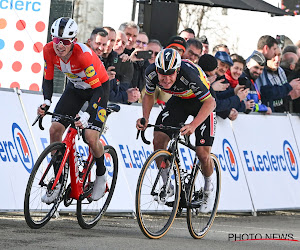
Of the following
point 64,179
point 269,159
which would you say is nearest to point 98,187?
point 64,179

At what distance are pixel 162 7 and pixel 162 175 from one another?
6.64 m

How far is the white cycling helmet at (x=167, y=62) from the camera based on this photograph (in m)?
9.41

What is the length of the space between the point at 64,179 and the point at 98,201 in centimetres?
120

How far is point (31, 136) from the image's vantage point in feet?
36.4

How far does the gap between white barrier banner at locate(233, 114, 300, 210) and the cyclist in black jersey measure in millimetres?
3597

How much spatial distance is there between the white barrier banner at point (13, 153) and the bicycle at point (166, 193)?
180 cm

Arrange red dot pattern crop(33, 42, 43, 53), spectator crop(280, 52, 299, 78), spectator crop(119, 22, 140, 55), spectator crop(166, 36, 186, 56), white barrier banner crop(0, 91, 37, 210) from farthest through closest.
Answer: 1. spectator crop(280, 52, 299, 78)
2. spectator crop(119, 22, 140, 55)
3. spectator crop(166, 36, 186, 56)
4. red dot pattern crop(33, 42, 43, 53)
5. white barrier banner crop(0, 91, 37, 210)

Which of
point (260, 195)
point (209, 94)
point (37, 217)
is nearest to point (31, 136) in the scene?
point (37, 217)

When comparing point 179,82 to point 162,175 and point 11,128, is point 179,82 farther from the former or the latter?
point 11,128

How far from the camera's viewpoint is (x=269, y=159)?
47.1ft

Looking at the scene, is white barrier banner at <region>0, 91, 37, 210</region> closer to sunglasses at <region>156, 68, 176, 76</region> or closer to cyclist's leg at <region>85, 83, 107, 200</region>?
cyclist's leg at <region>85, 83, 107, 200</region>

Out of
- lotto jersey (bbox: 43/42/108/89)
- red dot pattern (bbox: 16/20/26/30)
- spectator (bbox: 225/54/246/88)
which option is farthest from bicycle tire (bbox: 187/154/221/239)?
red dot pattern (bbox: 16/20/26/30)

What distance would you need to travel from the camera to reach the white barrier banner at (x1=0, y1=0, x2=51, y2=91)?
41.8 feet

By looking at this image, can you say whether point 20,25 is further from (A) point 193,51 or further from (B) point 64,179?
(B) point 64,179
